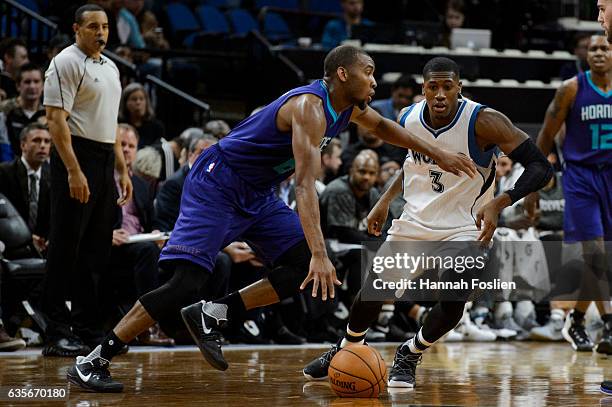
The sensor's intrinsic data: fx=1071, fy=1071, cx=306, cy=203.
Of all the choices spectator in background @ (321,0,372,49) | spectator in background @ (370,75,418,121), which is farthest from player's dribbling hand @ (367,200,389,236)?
spectator in background @ (321,0,372,49)

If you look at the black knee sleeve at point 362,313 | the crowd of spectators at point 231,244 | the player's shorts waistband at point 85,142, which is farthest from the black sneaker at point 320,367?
the crowd of spectators at point 231,244

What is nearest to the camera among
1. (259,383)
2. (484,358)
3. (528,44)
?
(259,383)

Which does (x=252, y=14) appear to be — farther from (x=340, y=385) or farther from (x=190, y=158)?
(x=340, y=385)

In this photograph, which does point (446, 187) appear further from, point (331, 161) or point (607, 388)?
point (331, 161)

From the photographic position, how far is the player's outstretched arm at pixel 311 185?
201 inches

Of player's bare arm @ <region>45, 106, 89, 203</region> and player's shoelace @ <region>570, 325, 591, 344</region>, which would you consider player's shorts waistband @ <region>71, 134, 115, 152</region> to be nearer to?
player's bare arm @ <region>45, 106, 89, 203</region>

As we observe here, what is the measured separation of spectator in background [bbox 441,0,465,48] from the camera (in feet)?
47.5

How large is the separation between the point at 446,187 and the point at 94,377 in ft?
7.35

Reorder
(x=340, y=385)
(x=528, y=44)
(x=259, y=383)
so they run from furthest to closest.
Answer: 1. (x=528, y=44)
2. (x=259, y=383)
3. (x=340, y=385)

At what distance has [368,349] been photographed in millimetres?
5586

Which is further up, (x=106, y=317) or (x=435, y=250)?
(x=435, y=250)

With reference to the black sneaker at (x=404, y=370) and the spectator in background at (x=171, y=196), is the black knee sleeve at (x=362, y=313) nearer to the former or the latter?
the black sneaker at (x=404, y=370)

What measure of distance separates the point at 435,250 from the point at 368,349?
80cm

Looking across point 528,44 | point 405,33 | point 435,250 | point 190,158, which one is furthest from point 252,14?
point 435,250
